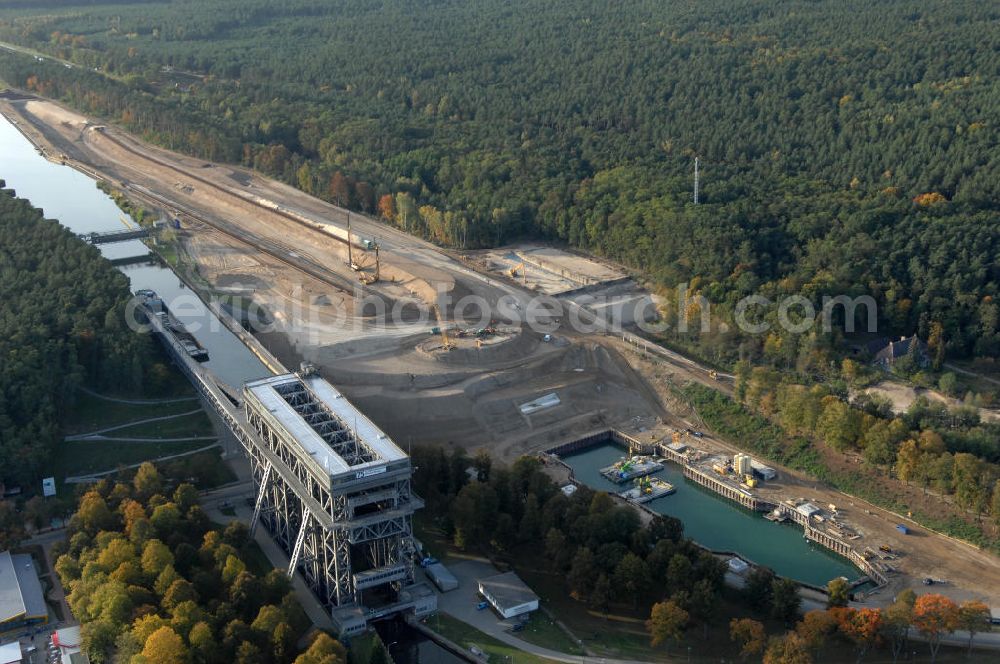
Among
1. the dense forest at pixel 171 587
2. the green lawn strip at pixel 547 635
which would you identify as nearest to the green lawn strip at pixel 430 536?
the green lawn strip at pixel 547 635

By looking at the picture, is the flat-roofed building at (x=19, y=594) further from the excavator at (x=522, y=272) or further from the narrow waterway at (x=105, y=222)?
the excavator at (x=522, y=272)

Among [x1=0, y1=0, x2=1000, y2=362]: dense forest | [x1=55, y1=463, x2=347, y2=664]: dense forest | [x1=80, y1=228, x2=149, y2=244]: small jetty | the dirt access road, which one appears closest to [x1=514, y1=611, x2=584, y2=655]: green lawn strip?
[x1=55, y1=463, x2=347, y2=664]: dense forest

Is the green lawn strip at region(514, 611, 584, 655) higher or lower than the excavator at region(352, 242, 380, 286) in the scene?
lower

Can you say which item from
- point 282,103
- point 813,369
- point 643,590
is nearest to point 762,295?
point 813,369

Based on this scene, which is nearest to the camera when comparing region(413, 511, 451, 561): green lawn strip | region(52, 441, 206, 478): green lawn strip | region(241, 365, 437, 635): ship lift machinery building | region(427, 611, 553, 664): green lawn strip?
region(427, 611, 553, 664): green lawn strip

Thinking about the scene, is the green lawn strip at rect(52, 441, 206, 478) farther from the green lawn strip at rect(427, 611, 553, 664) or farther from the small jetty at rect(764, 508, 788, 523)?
the small jetty at rect(764, 508, 788, 523)

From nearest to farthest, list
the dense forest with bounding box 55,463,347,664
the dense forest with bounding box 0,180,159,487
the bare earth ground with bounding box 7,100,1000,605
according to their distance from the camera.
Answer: the dense forest with bounding box 55,463,347,664 → the dense forest with bounding box 0,180,159,487 → the bare earth ground with bounding box 7,100,1000,605

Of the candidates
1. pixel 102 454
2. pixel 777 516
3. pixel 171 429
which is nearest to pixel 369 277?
pixel 171 429
